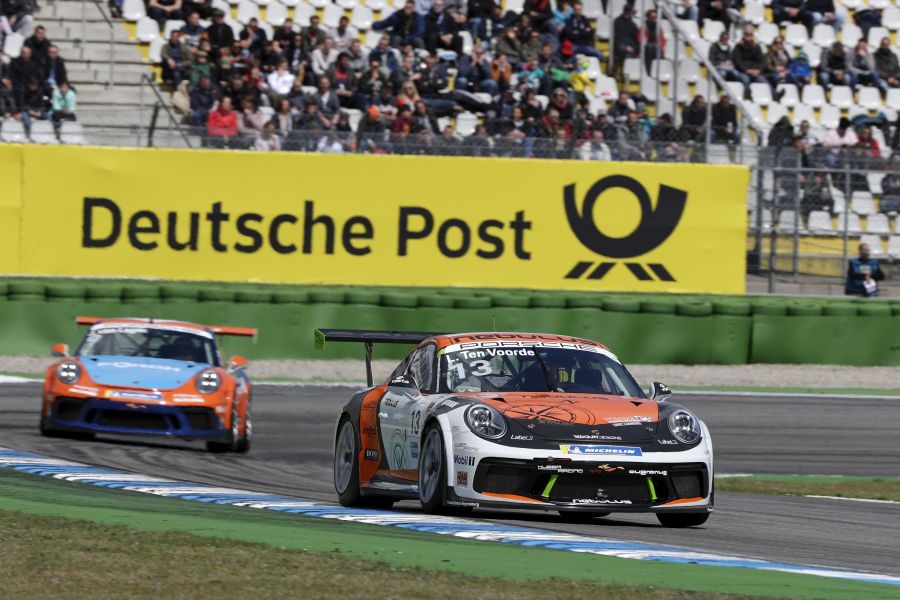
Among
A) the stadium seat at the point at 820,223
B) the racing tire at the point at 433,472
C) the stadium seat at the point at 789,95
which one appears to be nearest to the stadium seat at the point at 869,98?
the stadium seat at the point at 789,95

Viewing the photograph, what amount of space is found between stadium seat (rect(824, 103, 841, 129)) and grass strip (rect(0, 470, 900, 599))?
65.2ft

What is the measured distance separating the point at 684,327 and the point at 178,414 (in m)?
8.39

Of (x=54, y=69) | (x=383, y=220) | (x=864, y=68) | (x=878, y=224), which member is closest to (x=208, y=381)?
(x=383, y=220)

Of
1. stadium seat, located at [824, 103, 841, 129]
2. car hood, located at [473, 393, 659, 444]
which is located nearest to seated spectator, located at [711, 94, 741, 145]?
stadium seat, located at [824, 103, 841, 129]

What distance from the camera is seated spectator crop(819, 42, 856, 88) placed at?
1046 inches

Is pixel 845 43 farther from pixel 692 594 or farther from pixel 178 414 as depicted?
pixel 692 594

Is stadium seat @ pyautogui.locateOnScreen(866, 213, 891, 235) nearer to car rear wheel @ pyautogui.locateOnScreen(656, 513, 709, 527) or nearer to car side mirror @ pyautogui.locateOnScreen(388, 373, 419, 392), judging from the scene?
car side mirror @ pyautogui.locateOnScreen(388, 373, 419, 392)

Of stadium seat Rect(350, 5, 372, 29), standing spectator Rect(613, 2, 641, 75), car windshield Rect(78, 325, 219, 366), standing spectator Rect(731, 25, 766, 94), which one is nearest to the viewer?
car windshield Rect(78, 325, 219, 366)

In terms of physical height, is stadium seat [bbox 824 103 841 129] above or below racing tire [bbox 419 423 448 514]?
above

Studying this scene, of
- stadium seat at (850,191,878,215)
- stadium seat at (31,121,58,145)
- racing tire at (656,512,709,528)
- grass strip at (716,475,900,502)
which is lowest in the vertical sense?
grass strip at (716,475,900,502)

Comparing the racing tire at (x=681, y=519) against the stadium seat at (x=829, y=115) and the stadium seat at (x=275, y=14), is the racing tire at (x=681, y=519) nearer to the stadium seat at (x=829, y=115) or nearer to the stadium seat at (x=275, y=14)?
the stadium seat at (x=275, y=14)

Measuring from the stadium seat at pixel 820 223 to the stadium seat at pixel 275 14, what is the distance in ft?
27.9

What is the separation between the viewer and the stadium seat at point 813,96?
86.1ft

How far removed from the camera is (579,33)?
24.9 metres
